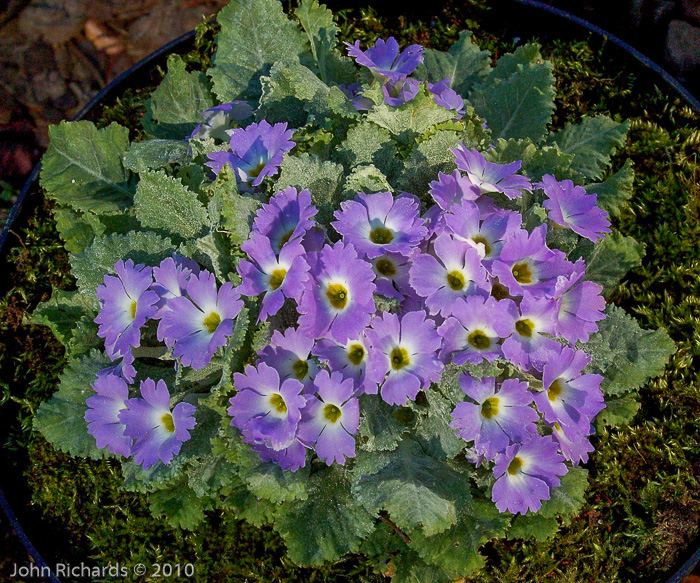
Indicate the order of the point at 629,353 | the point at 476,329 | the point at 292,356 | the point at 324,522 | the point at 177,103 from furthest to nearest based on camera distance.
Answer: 1. the point at 177,103
2. the point at 629,353
3. the point at 324,522
4. the point at 292,356
5. the point at 476,329

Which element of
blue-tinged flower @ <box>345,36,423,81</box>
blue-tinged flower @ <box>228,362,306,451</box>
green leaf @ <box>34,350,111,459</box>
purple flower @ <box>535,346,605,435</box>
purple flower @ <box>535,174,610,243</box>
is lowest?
green leaf @ <box>34,350,111,459</box>

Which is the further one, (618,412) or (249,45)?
(249,45)

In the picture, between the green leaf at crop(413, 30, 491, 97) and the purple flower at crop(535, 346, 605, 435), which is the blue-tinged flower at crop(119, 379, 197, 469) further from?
the green leaf at crop(413, 30, 491, 97)

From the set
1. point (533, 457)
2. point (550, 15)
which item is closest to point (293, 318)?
point (533, 457)

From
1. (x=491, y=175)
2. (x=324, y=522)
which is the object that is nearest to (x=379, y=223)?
(x=491, y=175)

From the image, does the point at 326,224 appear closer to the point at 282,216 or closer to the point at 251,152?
the point at 282,216

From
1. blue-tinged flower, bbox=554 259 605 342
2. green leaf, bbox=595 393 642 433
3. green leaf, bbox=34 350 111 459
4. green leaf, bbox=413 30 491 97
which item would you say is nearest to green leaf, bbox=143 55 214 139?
green leaf, bbox=413 30 491 97

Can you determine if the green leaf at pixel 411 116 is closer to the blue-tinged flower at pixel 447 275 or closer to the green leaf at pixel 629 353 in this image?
the blue-tinged flower at pixel 447 275
